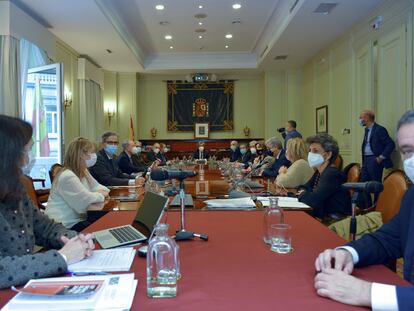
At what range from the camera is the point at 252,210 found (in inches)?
81.9

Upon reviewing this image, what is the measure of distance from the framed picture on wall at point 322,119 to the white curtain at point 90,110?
495 cm

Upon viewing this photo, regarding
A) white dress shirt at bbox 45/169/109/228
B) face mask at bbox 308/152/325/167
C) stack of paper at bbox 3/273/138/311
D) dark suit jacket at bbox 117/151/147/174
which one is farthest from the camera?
dark suit jacket at bbox 117/151/147/174

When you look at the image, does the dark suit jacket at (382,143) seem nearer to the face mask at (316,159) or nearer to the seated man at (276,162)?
the seated man at (276,162)

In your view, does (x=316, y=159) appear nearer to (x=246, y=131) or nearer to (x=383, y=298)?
(x=383, y=298)

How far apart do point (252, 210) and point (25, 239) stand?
116 centimetres

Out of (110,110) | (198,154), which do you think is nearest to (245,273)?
(198,154)

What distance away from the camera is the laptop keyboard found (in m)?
1.45

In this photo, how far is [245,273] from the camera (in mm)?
1094

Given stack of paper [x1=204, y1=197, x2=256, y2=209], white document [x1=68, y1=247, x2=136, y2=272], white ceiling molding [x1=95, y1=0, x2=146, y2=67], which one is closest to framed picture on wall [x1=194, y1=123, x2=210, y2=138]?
white ceiling molding [x1=95, y1=0, x2=146, y2=67]

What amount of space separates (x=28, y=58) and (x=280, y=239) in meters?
5.45

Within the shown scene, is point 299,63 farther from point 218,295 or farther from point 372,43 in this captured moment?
point 218,295

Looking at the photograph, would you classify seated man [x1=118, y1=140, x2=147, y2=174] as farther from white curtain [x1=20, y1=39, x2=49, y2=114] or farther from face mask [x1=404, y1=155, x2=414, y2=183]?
face mask [x1=404, y1=155, x2=414, y2=183]

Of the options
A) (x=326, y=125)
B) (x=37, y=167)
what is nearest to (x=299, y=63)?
(x=326, y=125)

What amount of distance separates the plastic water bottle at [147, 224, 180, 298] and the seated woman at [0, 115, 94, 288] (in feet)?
0.93
